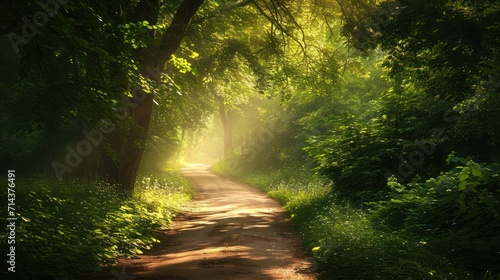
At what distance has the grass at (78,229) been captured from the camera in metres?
6.06

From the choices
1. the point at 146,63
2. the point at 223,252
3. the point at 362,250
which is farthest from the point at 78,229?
the point at 362,250

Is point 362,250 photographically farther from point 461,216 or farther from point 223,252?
point 223,252

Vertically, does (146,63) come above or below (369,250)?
above

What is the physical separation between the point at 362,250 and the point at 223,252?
10.2 feet

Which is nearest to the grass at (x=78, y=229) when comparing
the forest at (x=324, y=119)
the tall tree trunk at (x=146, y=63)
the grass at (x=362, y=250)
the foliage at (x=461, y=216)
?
the forest at (x=324, y=119)

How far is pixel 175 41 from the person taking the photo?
463 inches

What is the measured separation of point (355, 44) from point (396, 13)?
2007mm

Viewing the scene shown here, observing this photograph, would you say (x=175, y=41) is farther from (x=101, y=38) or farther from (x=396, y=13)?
(x=396, y=13)

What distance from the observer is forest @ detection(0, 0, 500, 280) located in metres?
6.20

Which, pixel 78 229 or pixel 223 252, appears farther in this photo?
pixel 223 252

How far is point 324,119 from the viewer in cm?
1198

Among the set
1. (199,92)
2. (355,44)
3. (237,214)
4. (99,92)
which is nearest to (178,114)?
(199,92)

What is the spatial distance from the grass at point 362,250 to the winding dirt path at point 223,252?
19.0 inches

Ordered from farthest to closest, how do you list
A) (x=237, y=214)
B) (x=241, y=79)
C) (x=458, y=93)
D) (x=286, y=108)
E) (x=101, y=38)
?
(x=286, y=108), (x=241, y=79), (x=237, y=214), (x=458, y=93), (x=101, y=38)
